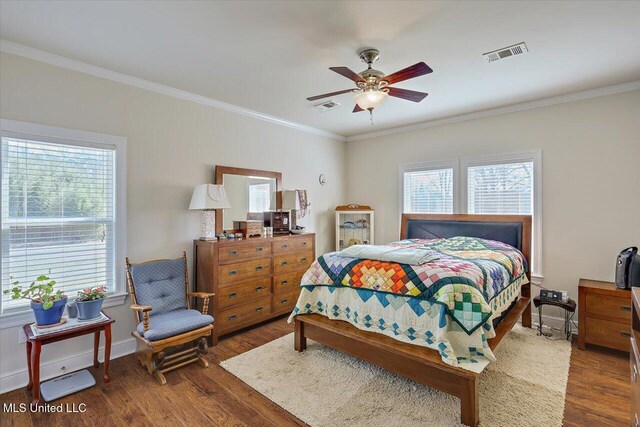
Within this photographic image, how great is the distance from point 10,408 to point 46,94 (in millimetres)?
2550

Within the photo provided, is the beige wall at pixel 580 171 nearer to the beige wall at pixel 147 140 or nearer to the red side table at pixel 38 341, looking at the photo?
the beige wall at pixel 147 140

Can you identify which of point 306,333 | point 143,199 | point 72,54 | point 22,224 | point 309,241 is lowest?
point 306,333

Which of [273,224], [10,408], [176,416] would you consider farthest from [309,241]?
[10,408]

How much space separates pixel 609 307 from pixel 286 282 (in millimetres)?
3543

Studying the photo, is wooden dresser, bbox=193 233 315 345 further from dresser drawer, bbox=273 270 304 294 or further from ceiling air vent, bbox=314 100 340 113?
ceiling air vent, bbox=314 100 340 113

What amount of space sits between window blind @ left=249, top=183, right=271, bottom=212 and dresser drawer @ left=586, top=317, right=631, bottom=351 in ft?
13.0

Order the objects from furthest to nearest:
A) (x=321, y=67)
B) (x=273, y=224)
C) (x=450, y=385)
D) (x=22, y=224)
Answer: (x=273, y=224) → (x=321, y=67) → (x=22, y=224) → (x=450, y=385)

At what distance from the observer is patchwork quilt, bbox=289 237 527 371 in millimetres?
2260

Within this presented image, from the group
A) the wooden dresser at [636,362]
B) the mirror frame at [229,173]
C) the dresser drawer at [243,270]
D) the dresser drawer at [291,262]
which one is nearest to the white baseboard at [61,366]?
the dresser drawer at [243,270]

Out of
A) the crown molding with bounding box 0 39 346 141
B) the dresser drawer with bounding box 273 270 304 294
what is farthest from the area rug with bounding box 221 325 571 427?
the crown molding with bounding box 0 39 346 141

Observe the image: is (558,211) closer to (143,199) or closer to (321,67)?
(321,67)

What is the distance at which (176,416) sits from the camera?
90.0 inches

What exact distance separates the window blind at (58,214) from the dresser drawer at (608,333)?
489 centimetres

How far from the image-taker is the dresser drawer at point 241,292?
11.8 feet
